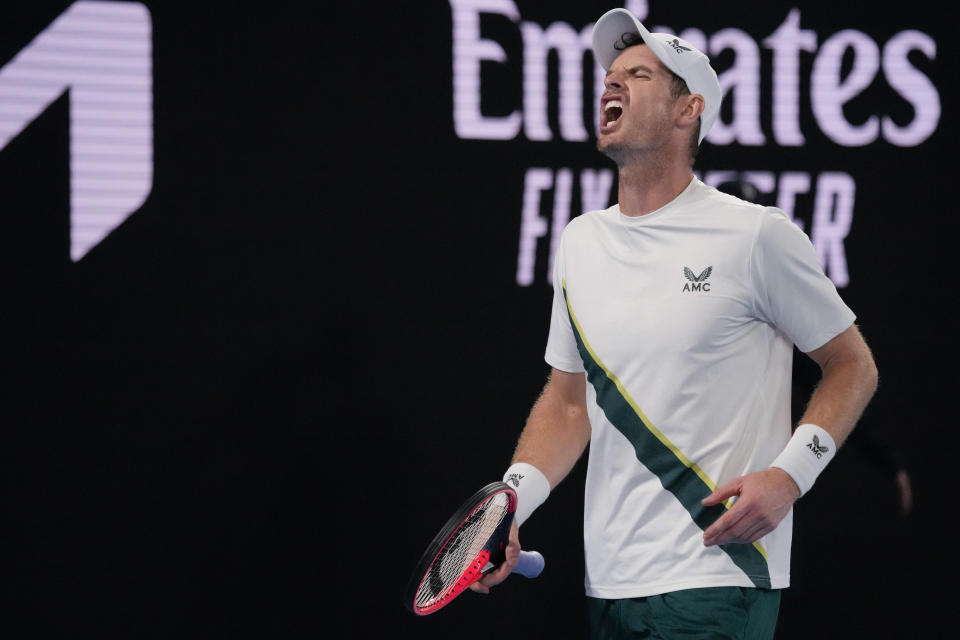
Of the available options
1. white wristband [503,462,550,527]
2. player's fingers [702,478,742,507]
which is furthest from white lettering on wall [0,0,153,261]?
player's fingers [702,478,742,507]

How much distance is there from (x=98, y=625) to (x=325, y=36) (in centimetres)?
240

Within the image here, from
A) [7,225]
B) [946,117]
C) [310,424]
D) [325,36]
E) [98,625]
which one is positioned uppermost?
[325,36]

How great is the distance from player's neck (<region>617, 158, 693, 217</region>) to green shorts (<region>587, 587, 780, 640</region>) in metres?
0.87

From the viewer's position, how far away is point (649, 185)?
2756 millimetres

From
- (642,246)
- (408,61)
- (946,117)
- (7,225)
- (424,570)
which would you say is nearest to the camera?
(424,570)

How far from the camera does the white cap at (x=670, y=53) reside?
2.78 m

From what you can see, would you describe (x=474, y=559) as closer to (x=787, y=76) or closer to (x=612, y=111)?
(x=612, y=111)

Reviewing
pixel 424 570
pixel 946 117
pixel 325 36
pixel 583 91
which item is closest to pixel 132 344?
pixel 325 36

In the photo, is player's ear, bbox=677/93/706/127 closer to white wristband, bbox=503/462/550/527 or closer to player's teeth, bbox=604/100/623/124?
player's teeth, bbox=604/100/623/124

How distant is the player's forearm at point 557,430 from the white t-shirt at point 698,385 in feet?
0.63

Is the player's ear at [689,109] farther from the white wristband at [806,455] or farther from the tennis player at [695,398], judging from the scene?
the white wristband at [806,455]

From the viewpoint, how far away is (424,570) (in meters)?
2.42

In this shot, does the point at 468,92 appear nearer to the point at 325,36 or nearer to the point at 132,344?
the point at 325,36

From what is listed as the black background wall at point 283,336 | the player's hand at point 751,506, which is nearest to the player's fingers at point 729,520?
the player's hand at point 751,506
